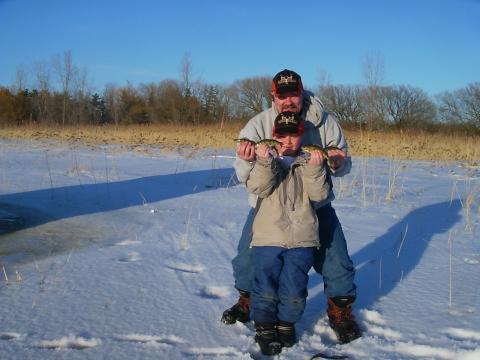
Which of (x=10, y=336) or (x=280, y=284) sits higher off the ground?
(x=280, y=284)

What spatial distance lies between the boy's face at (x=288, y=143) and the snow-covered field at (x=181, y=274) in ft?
3.19

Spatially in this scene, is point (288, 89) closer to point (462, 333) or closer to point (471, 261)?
point (462, 333)

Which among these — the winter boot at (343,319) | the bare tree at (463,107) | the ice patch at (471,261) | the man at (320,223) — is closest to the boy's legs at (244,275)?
the man at (320,223)

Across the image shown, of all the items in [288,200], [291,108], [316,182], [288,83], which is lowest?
[288,200]

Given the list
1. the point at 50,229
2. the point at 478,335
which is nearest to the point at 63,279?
the point at 50,229

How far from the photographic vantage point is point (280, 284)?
2.31m

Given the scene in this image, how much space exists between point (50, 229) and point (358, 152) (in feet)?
33.1

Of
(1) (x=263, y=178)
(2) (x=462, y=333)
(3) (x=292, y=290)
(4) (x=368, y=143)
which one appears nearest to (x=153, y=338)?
(3) (x=292, y=290)

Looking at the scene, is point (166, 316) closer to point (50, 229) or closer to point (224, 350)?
point (224, 350)

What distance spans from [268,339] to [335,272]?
53cm

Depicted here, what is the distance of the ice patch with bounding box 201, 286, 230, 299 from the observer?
9.12ft

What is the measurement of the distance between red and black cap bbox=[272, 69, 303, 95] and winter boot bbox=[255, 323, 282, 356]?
1.22m

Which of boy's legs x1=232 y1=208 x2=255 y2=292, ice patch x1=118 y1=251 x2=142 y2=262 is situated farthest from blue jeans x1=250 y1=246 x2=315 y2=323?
ice patch x1=118 y1=251 x2=142 y2=262

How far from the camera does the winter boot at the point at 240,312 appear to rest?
2.40 m
